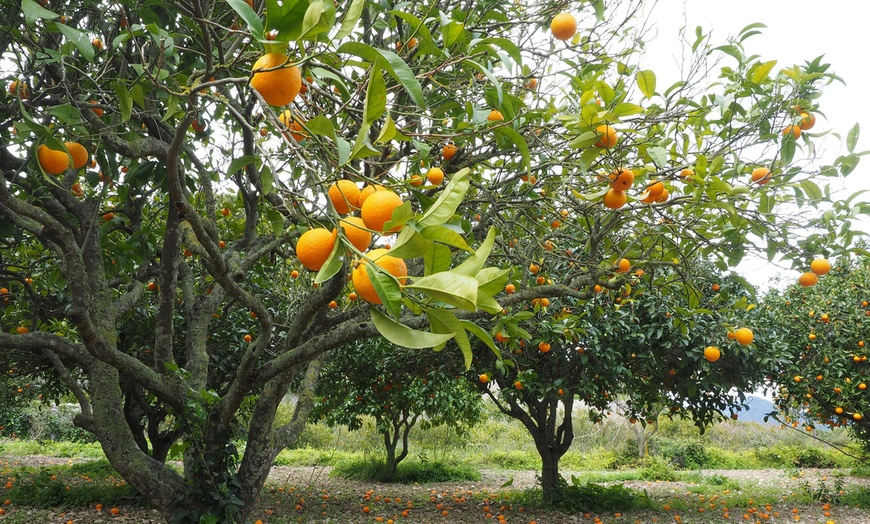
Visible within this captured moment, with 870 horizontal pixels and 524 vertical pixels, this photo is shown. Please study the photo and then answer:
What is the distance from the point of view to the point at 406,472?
10.1 m

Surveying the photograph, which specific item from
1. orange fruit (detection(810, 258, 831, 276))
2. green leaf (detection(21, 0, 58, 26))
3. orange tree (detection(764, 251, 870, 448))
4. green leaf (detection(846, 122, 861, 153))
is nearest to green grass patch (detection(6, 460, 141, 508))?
green leaf (detection(21, 0, 58, 26))

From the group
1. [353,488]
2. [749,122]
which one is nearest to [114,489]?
[353,488]

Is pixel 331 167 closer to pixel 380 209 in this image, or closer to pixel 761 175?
pixel 380 209

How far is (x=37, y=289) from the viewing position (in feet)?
14.8

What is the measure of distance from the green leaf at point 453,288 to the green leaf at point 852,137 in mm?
1956

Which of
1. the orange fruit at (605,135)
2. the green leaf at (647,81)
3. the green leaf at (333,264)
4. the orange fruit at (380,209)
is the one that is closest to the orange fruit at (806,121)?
the green leaf at (647,81)

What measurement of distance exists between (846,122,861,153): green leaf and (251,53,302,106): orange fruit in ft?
6.49

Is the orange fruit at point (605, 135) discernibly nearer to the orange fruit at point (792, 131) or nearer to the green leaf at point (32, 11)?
the orange fruit at point (792, 131)

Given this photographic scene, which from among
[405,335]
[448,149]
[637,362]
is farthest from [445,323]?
[637,362]

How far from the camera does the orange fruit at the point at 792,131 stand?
1.90 m

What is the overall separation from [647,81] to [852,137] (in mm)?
870

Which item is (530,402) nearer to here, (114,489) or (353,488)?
(353,488)

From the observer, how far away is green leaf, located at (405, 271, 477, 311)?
2.00 feet

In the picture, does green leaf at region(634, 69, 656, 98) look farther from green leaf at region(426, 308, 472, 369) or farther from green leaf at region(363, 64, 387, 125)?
green leaf at region(426, 308, 472, 369)
